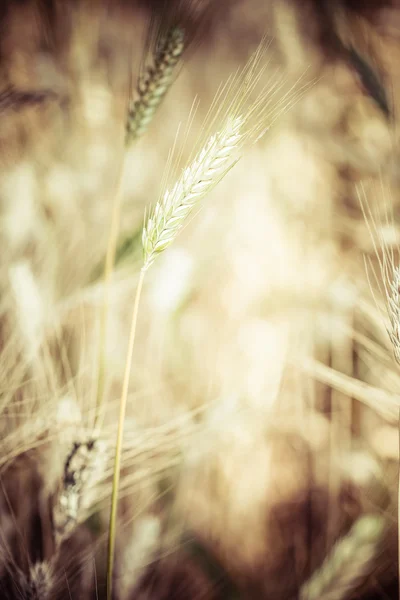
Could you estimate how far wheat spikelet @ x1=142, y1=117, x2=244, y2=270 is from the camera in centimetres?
38

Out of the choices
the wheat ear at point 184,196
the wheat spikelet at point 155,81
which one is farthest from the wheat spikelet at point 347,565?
the wheat spikelet at point 155,81

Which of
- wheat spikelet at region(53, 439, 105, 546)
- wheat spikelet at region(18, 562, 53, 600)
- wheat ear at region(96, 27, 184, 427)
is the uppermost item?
wheat ear at region(96, 27, 184, 427)

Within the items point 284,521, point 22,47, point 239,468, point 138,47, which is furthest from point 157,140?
point 284,521

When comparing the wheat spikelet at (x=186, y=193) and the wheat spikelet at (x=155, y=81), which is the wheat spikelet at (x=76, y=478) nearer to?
the wheat spikelet at (x=186, y=193)

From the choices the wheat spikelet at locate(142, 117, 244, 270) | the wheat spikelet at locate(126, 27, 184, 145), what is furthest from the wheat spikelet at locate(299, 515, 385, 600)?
the wheat spikelet at locate(126, 27, 184, 145)

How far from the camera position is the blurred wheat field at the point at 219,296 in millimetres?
644

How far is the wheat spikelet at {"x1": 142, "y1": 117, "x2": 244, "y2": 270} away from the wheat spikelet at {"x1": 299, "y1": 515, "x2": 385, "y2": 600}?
630mm

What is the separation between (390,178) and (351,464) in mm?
562

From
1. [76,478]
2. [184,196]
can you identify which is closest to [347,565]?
[76,478]

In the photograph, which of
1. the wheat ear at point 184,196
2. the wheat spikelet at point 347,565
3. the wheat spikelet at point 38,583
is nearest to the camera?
the wheat ear at point 184,196

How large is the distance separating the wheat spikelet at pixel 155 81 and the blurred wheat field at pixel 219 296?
13 cm

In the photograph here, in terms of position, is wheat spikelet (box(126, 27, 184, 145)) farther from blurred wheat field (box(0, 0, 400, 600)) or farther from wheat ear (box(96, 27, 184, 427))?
blurred wheat field (box(0, 0, 400, 600))

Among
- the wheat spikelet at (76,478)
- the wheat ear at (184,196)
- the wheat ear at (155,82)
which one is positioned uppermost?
the wheat ear at (155,82)

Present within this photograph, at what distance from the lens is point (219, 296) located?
0.69m
